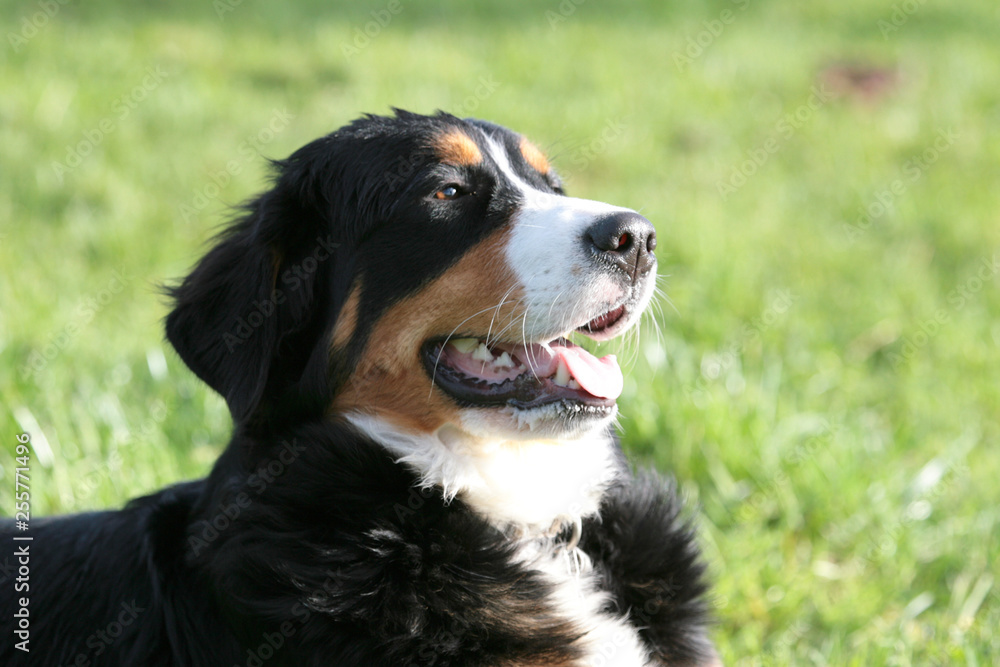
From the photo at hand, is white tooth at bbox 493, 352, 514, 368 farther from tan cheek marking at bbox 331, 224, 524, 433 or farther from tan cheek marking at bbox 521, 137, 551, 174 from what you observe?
tan cheek marking at bbox 521, 137, 551, 174

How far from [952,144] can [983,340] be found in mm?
3277

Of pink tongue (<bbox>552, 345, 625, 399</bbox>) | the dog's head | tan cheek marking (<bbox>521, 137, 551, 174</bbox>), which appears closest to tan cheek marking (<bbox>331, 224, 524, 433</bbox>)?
the dog's head

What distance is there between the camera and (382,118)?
3.18 meters

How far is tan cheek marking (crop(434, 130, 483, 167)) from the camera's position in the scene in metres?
3.02

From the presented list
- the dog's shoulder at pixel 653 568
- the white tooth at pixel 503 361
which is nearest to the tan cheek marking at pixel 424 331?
the white tooth at pixel 503 361

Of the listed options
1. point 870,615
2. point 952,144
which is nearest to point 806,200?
point 952,144

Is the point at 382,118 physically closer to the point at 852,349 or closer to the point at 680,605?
the point at 680,605

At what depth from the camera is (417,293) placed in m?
2.89

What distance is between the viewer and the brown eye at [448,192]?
118 inches

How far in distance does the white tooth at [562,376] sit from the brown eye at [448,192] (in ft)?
2.12

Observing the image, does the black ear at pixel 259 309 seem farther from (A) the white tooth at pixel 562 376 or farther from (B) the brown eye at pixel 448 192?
(A) the white tooth at pixel 562 376

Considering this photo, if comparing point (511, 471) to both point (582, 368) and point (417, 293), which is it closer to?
point (582, 368)

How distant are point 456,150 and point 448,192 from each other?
5.6 inches

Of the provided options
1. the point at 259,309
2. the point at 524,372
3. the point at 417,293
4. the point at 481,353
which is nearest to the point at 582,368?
the point at 524,372
